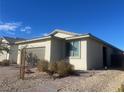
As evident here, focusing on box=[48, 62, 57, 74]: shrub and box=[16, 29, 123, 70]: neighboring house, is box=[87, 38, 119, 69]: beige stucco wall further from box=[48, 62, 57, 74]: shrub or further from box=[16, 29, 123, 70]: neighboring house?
box=[48, 62, 57, 74]: shrub

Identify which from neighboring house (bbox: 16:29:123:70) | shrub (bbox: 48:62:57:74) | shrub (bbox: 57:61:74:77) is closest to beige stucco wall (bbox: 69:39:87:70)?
neighboring house (bbox: 16:29:123:70)

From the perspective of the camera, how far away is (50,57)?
657 inches

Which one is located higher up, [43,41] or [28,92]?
[43,41]

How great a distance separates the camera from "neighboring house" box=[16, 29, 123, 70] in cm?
1616

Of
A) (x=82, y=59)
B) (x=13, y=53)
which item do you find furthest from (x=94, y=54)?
(x=13, y=53)

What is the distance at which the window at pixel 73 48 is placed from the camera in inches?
657

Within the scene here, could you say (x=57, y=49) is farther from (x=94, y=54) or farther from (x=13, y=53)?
(x=13, y=53)

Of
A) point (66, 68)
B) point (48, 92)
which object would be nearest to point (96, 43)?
point (66, 68)

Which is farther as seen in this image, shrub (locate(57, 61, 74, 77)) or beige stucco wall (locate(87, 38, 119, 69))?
beige stucco wall (locate(87, 38, 119, 69))

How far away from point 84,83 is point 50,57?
25.0 ft

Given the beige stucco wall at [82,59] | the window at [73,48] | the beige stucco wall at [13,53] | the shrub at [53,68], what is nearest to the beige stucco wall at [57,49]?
the window at [73,48]

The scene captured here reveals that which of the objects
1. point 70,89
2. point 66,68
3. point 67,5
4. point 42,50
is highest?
point 67,5

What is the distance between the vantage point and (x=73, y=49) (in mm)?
17109

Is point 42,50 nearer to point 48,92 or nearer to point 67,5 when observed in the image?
point 67,5
